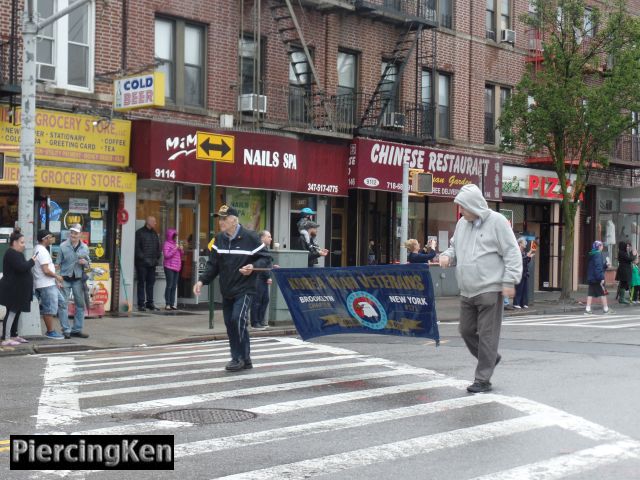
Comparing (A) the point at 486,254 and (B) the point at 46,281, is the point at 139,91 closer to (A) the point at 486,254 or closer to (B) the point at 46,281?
(B) the point at 46,281

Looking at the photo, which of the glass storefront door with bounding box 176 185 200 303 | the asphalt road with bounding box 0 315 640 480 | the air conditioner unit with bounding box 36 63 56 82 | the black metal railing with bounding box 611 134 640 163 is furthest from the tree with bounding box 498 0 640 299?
the asphalt road with bounding box 0 315 640 480

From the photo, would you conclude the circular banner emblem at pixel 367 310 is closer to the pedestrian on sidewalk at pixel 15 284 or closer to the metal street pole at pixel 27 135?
the pedestrian on sidewalk at pixel 15 284

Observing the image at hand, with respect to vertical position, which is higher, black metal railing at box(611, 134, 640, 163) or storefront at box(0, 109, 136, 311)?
black metal railing at box(611, 134, 640, 163)

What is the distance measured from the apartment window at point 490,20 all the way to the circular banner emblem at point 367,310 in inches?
805

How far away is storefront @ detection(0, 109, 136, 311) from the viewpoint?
18.6 meters

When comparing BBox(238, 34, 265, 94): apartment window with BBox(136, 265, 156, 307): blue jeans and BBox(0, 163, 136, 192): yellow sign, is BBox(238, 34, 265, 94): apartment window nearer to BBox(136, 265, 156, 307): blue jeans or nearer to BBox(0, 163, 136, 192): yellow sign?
BBox(0, 163, 136, 192): yellow sign

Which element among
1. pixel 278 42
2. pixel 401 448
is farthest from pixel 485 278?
pixel 278 42

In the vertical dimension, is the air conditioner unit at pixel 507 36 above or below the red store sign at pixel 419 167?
Answer: above

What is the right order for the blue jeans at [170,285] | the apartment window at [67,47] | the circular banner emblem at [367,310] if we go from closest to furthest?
the circular banner emblem at [367,310] < the apartment window at [67,47] < the blue jeans at [170,285]

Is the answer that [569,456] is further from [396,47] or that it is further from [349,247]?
[396,47]

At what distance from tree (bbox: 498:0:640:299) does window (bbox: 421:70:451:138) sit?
1.95 meters

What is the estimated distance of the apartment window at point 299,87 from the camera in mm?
24188

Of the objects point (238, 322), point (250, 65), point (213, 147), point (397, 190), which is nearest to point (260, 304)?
point (213, 147)

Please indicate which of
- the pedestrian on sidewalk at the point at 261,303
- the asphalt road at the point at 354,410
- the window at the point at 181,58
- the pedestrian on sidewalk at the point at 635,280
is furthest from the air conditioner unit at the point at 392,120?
the asphalt road at the point at 354,410
